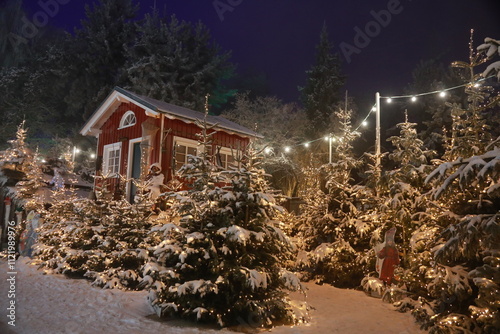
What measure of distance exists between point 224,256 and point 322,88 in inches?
971

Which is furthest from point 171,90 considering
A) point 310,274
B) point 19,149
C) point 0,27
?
point 310,274

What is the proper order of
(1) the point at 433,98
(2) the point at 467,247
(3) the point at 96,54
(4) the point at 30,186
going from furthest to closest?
(3) the point at 96,54, (1) the point at 433,98, (4) the point at 30,186, (2) the point at 467,247

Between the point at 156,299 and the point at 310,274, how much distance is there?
208 inches

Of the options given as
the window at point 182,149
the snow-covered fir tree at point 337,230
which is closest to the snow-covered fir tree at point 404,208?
the snow-covered fir tree at point 337,230

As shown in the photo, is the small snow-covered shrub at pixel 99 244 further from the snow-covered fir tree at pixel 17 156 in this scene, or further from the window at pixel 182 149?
the snow-covered fir tree at pixel 17 156

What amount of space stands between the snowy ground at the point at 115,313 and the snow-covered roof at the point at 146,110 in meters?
6.12

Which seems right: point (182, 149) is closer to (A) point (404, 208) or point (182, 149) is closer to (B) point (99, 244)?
(B) point (99, 244)

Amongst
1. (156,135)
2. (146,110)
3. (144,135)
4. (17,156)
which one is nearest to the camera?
(144,135)

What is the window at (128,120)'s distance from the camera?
47.8ft

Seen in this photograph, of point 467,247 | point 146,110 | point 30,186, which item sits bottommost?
point 467,247

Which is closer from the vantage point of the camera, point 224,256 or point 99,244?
point 224,256

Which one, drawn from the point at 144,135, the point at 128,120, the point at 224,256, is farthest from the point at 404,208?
the point at 128,120

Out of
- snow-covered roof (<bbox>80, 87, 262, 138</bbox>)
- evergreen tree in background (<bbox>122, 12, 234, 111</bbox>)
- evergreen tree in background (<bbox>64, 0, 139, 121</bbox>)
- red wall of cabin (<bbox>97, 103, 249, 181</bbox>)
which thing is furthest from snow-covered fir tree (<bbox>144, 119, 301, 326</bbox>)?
evergreen tree in background (<bbox>64, 0, 139, 121</bbox>)

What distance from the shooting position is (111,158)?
15562 mm
